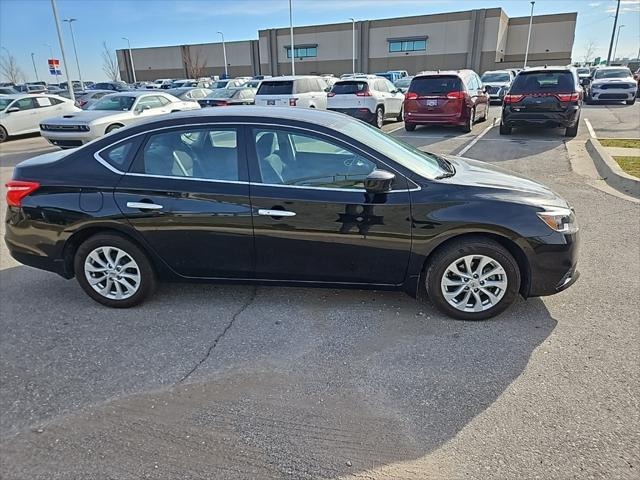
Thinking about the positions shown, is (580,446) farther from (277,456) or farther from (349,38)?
(349,38)

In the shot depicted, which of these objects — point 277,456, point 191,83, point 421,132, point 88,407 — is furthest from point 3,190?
point 191,83

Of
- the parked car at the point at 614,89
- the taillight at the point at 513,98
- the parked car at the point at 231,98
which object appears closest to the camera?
the taillight at the point at 513,98

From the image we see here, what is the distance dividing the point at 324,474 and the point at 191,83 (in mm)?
34210

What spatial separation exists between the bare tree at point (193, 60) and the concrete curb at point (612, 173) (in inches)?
2636

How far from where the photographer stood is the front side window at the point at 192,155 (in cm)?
364

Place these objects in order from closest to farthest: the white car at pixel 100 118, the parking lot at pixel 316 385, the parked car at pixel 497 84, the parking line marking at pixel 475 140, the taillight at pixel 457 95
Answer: the parking lot at pixel 316 385 < the parking line marking at pixel 475 140 < the white car at pixel 100 118 < the taillight at pixel 457 95 < the parked car at pixel 497 84

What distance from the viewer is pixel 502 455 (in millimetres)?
2342

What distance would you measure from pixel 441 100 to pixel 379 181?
36.2ft

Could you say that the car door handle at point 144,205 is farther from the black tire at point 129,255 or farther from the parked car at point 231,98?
the parked car at point 231,98

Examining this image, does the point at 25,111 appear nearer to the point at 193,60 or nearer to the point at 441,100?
the point at 441,100

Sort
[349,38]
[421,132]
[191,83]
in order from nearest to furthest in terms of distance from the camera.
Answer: [421,132] < [191,83] < [349,38]

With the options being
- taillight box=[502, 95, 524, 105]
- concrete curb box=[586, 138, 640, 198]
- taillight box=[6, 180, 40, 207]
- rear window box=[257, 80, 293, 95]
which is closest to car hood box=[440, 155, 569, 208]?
taillight box=[6, 180, 40, 207]

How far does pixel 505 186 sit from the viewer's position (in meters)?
3.59

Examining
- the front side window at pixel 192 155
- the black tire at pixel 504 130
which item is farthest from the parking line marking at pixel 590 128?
the front side window at pixel 192 155
